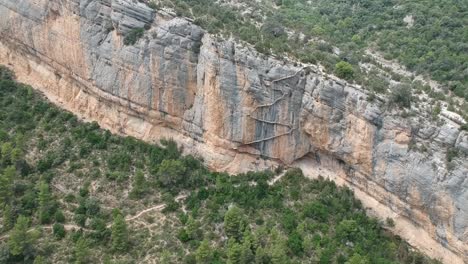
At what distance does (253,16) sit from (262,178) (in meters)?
14.9

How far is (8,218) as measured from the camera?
116ft

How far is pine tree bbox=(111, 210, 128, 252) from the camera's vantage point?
3366 cm

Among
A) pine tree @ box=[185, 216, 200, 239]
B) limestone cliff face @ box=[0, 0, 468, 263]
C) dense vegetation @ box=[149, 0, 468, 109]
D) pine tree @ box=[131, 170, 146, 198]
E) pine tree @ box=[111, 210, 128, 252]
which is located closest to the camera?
limestone cliff face @ box=[0, 0, 468, 263]

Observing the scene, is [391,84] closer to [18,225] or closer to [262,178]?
[262,178]

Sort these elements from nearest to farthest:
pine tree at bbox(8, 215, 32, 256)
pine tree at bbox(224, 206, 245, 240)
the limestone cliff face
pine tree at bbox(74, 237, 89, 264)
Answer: pine tree at bbox(74, 237, 89, 264)
pine tree at bbox(8, 215, 32, 256)
the limestone cliff face
pine tree at bbox(224, 206, 245, 240)

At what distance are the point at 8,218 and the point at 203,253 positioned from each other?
13.9 metres

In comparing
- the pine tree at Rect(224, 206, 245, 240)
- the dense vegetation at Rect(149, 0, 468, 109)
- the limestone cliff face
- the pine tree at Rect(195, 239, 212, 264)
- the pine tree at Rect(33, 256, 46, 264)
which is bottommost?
the pine tree at Rect(33, 256, 46, 264)

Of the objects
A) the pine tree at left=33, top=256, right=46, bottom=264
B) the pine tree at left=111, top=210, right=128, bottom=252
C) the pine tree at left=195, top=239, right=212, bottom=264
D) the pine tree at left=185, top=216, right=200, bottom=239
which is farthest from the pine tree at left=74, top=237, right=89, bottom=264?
the pine tree at left=195, top=239, right=212, bottom=264

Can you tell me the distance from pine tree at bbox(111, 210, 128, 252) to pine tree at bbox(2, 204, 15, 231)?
751cm

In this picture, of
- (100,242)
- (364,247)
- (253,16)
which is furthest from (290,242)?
(253,16)

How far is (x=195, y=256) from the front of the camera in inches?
1298

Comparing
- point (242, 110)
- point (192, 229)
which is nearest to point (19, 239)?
point (192, 229)

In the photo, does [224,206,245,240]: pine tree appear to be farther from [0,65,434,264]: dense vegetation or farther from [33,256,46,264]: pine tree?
[33,256,46,264]: pine tree

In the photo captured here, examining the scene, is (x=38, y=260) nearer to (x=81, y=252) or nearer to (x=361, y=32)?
(x=81, y=252)
